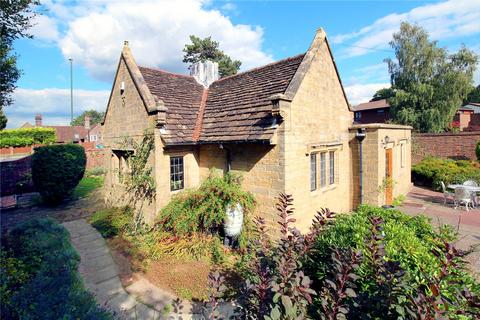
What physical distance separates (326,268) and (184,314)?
3.29 meters

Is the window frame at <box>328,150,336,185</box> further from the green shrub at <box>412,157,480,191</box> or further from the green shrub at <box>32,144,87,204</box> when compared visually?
the green shrub at <box>32,144,87,204</box>

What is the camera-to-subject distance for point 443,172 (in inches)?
665

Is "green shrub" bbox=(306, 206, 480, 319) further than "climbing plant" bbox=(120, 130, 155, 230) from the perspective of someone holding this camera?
No

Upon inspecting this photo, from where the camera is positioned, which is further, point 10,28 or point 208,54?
point 208,54

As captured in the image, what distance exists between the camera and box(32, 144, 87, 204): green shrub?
489 inches

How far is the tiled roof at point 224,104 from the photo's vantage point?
9242 millimetres

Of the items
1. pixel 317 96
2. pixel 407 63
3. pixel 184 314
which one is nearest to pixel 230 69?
pixel 407 63

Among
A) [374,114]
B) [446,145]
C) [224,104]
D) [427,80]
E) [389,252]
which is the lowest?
[389,252]

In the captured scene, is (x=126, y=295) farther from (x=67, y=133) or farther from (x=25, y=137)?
(x=67, y=133)

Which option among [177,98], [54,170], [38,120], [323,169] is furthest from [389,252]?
[38,120]

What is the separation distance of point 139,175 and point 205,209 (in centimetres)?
360

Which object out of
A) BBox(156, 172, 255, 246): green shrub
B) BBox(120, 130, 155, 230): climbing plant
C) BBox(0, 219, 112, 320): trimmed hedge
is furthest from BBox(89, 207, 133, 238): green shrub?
BBox(0, 219, 112, 320): trimmed hedge

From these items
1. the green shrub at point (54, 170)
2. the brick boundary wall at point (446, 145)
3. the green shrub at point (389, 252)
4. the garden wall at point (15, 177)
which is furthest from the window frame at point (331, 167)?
the garden wall at point (15, 177)

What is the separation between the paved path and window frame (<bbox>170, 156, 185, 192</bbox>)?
333cm
